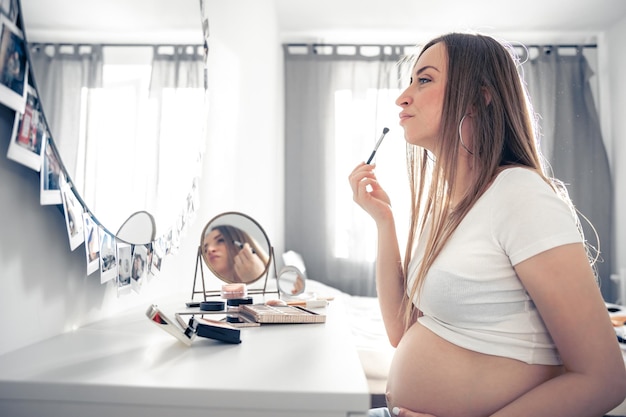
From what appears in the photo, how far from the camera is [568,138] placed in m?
3.27

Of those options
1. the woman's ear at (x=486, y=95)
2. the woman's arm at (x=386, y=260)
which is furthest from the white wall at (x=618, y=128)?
the woman's ear at (x=486, y=95)

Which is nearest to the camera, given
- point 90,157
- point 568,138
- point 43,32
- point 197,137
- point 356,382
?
point 356,382

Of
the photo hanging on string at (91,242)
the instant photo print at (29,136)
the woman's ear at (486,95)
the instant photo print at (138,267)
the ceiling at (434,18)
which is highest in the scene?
the ceiling at (434,18)

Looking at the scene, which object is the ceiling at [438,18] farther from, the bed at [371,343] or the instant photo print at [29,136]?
the instant photo print at [29,136]

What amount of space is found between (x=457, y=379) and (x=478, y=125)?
484 millimetres

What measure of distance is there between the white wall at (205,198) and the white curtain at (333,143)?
0.12 meters

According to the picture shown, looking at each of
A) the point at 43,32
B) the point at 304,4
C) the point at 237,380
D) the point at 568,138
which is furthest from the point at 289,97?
the point at 237,380

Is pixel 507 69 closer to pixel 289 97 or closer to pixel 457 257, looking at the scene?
pixel 457 257

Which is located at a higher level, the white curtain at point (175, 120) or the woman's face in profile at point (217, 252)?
the white curtain at point (175, 120)

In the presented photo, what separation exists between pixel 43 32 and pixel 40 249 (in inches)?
12.2

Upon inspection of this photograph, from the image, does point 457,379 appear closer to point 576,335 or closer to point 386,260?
point 576,335

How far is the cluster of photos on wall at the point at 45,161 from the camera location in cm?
60

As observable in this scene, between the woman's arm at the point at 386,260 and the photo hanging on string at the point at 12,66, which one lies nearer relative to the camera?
the photo hanging on string at the point at 12,66

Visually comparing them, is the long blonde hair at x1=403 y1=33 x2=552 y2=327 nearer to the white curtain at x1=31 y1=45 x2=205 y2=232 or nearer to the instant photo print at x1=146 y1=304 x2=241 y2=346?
the instant photo print at x1=146 y1=304 x2=241 y2=346
